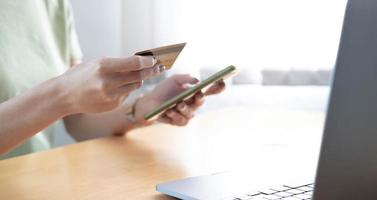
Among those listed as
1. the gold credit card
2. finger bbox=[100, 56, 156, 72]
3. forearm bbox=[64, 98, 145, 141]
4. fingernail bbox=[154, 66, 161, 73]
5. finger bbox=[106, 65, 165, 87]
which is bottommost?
forearm bbox=[64, 98, 145, 141]

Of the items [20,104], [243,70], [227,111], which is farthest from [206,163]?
[243,70]

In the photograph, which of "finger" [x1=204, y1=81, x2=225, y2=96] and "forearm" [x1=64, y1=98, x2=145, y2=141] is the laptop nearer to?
"finger" [x1=204, y1=81, x2=225, y2=96]

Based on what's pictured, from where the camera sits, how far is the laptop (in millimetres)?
495

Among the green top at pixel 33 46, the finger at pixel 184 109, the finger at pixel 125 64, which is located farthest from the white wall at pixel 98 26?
the finger at pixel 125 64

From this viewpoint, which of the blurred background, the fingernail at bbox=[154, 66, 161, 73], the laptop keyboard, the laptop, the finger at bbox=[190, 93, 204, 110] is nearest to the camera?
the laptop

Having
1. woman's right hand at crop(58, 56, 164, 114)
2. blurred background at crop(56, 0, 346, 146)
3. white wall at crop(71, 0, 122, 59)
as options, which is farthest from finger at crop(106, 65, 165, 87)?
white wall at crop(71, 0, 122, 59)

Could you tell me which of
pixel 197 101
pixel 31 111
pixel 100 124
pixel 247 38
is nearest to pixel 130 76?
pixel 31 111

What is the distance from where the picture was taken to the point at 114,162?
0.98 meters

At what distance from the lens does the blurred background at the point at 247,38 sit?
1.63 m

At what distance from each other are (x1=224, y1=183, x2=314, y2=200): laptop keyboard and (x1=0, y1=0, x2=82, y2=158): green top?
58 cm

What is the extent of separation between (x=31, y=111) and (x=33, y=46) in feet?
1.52

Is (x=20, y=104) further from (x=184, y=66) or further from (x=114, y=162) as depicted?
(x=184, y=66)

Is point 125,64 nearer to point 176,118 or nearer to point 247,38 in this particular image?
point 176,118

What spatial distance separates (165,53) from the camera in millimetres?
792
